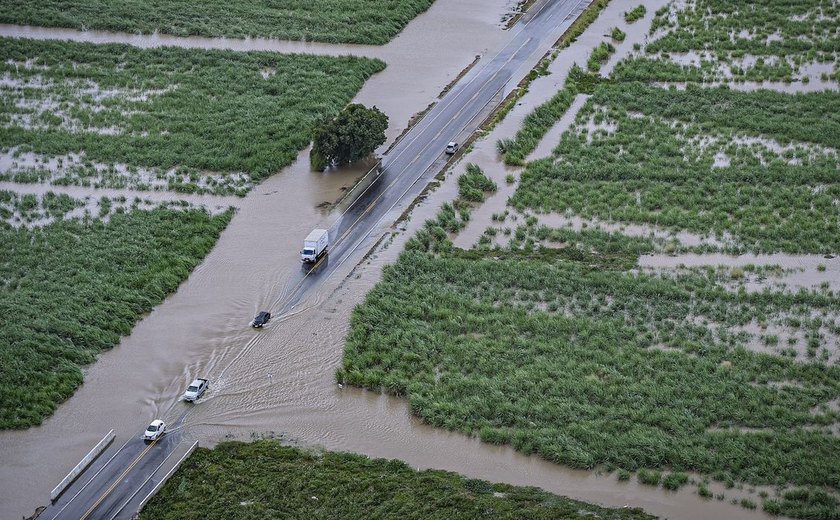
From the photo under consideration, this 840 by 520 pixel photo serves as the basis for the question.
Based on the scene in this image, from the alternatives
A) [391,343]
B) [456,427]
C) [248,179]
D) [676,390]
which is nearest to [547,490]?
[456,427]

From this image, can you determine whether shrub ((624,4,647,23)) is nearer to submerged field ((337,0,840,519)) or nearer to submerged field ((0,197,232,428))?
submerged field ((337,0,840,519))

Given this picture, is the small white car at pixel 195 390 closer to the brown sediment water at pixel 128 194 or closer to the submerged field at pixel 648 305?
the submerged field at pixel 648 305

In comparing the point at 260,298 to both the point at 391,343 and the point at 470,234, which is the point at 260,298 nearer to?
the point at 391,343

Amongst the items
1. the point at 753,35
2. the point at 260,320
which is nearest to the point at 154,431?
the point at 260,320

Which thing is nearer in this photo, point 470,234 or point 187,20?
point 470,234

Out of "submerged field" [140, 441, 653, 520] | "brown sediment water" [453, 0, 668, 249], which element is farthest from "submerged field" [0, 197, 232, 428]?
"brown sediment water" [453, 0, 668, 249]

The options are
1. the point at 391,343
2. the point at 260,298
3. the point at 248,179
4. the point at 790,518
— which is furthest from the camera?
the point at 248,179

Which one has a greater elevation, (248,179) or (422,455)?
(248,179)
